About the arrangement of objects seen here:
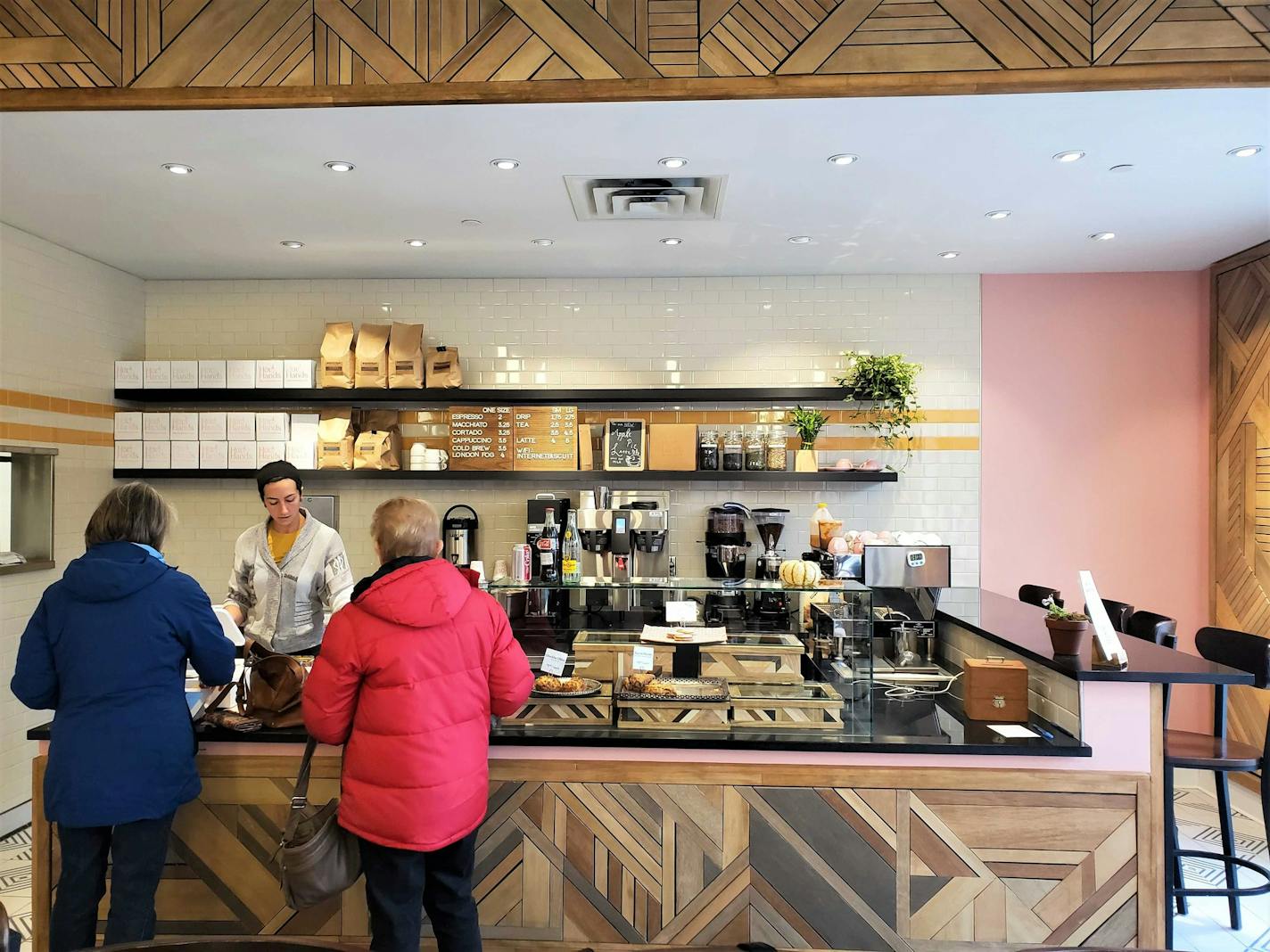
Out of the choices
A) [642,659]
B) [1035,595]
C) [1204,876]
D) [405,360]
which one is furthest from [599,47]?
[1204,876]

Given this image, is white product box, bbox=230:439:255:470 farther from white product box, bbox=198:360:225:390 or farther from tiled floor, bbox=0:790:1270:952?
tiled floor, bbox=0:790:1270:952

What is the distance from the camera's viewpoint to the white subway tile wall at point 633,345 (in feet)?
17.8

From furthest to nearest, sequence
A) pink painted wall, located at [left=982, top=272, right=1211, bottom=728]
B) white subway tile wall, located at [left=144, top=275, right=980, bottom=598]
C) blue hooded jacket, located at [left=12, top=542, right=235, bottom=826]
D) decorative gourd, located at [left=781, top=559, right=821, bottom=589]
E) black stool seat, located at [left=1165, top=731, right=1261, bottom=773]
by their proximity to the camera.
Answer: white subway tile wall, located at [left=144, top=275, right=980, bottom=598] < pink painted wall, located at [left=982, top=272, right=1211, bottom=728] < black stool seat, located at [left=1165, top=731, right=1261, bottom=773] < decorative gourd, located at [left=781, top=559, right=821, bottom=589] < blue hooded jacket, located at [left=12, top=542, right=235, bottom=826]

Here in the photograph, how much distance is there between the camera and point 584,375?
548 cm

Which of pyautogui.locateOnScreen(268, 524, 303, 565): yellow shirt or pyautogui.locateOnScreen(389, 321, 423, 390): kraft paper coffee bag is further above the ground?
pyautogui.locateOnScreen(389, 321, 423, 390): kraft paper coffee bag

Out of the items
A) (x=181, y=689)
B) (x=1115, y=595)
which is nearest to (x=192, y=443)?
(x=181, y=689)

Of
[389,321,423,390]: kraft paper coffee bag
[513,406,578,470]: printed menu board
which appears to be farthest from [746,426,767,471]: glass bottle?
[389,321,423,390]: kraft paper coffee bag

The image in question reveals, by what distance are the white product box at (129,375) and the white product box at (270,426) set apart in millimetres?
738

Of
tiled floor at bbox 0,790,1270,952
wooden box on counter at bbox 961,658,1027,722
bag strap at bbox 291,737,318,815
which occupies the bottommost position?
tiled floor at bbox 0,790,1270,952

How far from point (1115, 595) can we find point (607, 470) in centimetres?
322

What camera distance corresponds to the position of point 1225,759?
3.19 metres

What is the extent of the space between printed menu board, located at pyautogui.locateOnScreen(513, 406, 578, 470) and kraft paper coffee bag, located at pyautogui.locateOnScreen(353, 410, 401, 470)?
0.78 meters

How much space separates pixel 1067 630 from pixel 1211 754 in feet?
3.09

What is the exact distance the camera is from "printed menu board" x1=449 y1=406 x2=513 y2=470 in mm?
5223
